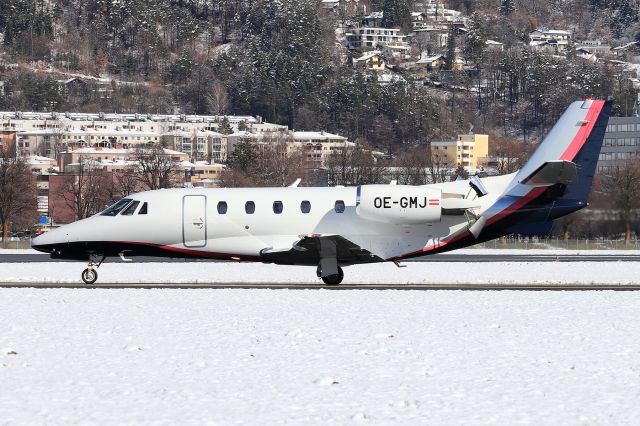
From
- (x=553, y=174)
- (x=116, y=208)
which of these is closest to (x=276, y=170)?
(x=116, y=208)

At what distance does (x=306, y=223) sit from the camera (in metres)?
36.2

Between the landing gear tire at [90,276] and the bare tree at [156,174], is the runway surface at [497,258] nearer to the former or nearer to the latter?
the landing gear tire at [90,276]

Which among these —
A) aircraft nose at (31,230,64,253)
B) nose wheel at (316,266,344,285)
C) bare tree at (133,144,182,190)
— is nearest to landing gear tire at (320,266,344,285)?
nose wheel at (316,266,344,285)

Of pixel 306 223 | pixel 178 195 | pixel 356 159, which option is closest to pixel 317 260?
pixel 306 223

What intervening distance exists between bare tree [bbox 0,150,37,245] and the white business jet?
58311 millimetres

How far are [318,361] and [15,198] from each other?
290 feet

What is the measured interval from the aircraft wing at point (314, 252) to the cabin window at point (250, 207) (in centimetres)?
113

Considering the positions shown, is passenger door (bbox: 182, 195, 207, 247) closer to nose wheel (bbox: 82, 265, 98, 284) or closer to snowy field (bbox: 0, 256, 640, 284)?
snowy field (bbox: 0, 256, 640, 284)

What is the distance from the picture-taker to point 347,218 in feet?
118

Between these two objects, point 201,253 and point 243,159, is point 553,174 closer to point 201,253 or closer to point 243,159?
point 201,253

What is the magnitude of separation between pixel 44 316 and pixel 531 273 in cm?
2168

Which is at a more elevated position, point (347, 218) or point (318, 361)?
point (347, 218)

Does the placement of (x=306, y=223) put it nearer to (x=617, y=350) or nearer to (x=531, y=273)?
(x=531, y=273)

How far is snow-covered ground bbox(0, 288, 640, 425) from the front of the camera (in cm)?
1714
